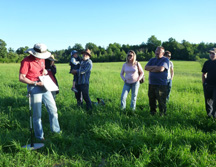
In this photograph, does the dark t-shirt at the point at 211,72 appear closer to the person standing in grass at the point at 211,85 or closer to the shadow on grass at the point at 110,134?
the person standing in grass at the point at 211,85

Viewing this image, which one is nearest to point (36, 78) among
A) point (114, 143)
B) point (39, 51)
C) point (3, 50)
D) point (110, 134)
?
point (39, 51)

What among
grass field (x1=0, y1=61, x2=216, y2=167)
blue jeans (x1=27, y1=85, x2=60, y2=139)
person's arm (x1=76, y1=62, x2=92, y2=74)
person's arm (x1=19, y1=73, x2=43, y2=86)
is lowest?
grass field (x1=0, y1=61, x2=216, y2=167)

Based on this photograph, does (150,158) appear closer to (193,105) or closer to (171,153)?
(171,153)

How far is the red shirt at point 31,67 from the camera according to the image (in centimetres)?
321

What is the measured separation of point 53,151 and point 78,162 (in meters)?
0.58

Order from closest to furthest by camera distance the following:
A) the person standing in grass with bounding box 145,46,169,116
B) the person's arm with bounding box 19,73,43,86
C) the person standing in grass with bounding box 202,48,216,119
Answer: the person's arm with bounding box 19,73,43,86 → the person standing in grass with bounding box 202,48,216,119 → the person standing in grass with bounding box 145,46,169,116

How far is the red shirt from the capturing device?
3.21 m

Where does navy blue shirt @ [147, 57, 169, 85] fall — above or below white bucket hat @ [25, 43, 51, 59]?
below

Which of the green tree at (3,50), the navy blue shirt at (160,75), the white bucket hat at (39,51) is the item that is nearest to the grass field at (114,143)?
the navy blue shirt at (160,75)

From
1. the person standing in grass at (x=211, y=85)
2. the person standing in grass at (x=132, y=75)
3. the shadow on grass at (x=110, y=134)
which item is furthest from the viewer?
the person standing in grass at (x=132, y=75)

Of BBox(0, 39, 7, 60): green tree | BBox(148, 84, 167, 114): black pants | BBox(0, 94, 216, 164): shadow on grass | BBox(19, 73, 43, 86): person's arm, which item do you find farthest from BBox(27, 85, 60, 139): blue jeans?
BBox(0, 39, 7, 60): green tree

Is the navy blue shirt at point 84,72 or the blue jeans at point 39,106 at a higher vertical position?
the navy blue shirt at point 84,72

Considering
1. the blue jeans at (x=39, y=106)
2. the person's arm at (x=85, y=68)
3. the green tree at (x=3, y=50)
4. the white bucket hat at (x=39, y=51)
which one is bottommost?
the blue jeans at (x=39, y=106)

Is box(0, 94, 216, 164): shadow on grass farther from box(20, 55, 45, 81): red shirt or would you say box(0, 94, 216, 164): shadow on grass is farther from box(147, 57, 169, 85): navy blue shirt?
box(20, 55, 45, 81): red shirt
